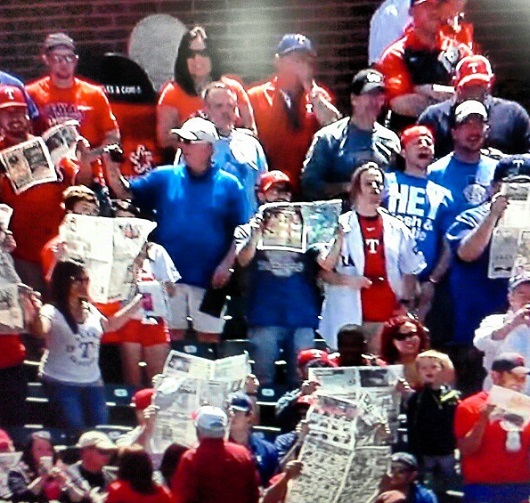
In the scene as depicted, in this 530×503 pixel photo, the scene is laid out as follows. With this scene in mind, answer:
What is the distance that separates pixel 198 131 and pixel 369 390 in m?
1.89

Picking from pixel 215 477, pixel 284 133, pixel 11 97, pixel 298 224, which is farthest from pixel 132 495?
pixel 284 133

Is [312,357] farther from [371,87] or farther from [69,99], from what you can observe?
[69,99]

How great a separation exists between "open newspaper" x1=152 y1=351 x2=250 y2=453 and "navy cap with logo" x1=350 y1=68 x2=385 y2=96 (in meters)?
1.88

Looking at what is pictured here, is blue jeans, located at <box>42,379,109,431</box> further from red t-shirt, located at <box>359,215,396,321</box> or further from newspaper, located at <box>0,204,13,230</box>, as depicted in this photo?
red t-shirt, located at <box>359,215,396,321</box>

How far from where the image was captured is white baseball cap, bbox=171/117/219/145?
1141 cm

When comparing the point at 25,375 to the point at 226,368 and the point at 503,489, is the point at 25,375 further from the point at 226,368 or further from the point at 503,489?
the point at 503,489

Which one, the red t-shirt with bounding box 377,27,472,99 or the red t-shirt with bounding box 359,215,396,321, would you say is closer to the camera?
the red t-shirt with bounding box 359,215,396,321

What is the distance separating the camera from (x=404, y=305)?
11.2 metres

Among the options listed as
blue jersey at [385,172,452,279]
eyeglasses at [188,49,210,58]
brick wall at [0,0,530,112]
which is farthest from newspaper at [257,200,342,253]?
brick wall at [0,0,530,112]

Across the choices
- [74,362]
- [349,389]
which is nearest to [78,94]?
[74,362]

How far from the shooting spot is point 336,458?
34.1 feet

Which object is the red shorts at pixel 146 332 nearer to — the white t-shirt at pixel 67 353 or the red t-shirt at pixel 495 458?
the white t-shirt at pixel 67 353

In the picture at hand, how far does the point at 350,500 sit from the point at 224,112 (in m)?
2.58

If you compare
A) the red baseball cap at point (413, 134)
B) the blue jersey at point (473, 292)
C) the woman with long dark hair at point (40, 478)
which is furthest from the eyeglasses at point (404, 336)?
the woman with long dark hair at point (40, 478)
